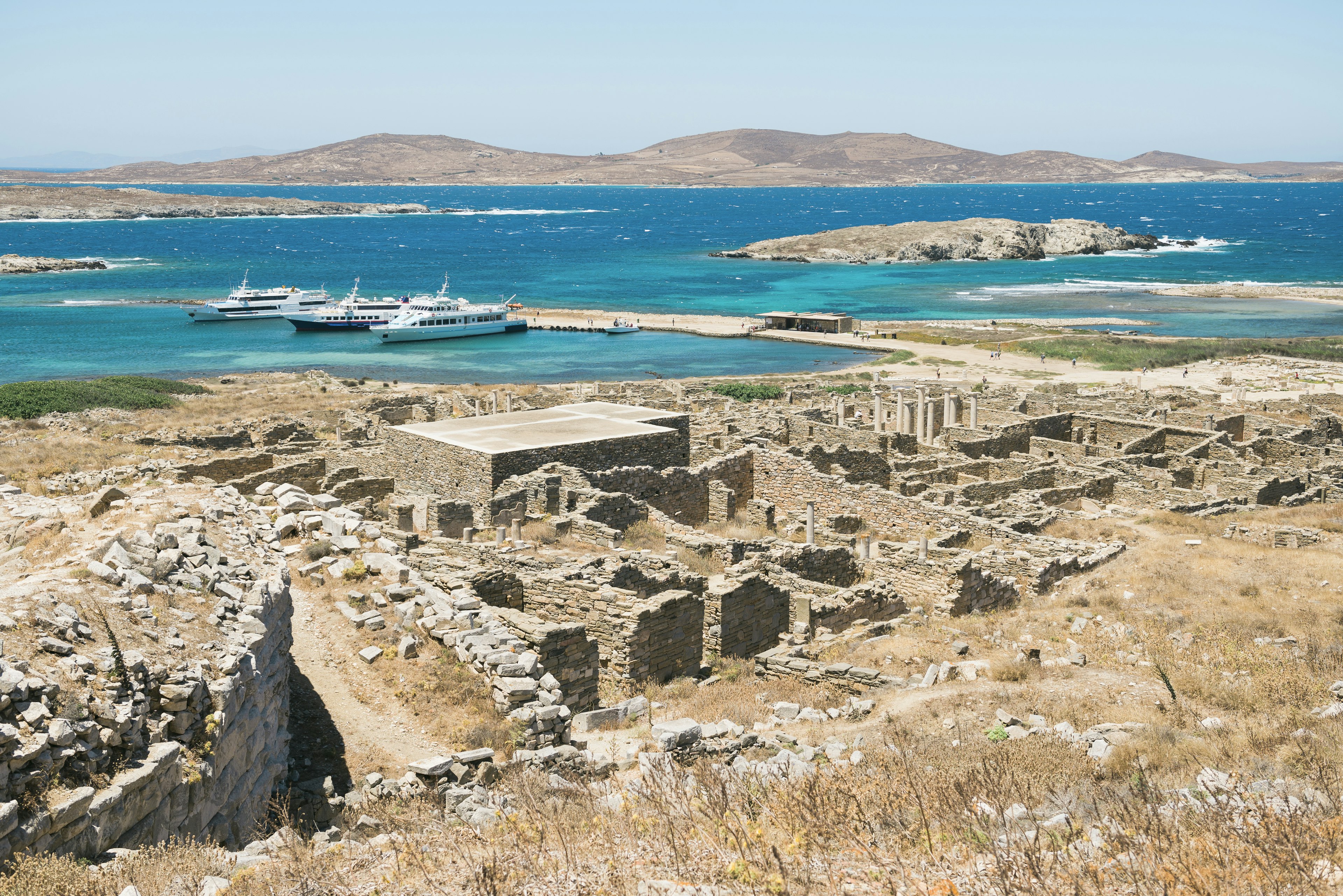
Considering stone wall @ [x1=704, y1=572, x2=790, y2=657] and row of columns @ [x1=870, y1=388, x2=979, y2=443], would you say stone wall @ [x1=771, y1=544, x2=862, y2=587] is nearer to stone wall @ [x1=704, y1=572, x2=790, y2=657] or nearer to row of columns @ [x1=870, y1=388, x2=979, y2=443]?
stone wall @ [x1=704, y1=572, x2=790, y2=657]

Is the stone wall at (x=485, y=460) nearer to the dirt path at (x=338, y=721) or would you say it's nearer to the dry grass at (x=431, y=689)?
the dry grass at (x=431, y=689)

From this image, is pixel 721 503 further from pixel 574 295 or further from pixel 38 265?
pixel 38 265

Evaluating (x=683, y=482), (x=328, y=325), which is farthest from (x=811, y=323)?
(x=683, y=482)

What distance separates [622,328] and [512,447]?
222 ft

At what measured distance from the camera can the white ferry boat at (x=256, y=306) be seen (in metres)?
97.8

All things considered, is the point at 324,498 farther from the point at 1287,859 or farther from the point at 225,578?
the point at 1287,859

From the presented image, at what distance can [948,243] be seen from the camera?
5989 inches

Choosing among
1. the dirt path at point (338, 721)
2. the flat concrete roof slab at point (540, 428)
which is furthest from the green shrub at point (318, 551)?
the flat concrete roof slab at point (540, 428)

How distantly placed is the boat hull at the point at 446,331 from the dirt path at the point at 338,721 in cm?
7782

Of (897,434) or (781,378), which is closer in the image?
(897,434)

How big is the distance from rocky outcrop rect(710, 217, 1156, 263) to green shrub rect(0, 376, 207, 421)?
112 meters

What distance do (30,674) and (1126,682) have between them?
11.1 m

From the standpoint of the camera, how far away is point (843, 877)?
682 cm

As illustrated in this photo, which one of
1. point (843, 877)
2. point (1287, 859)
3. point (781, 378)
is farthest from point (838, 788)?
point (781, 378)
